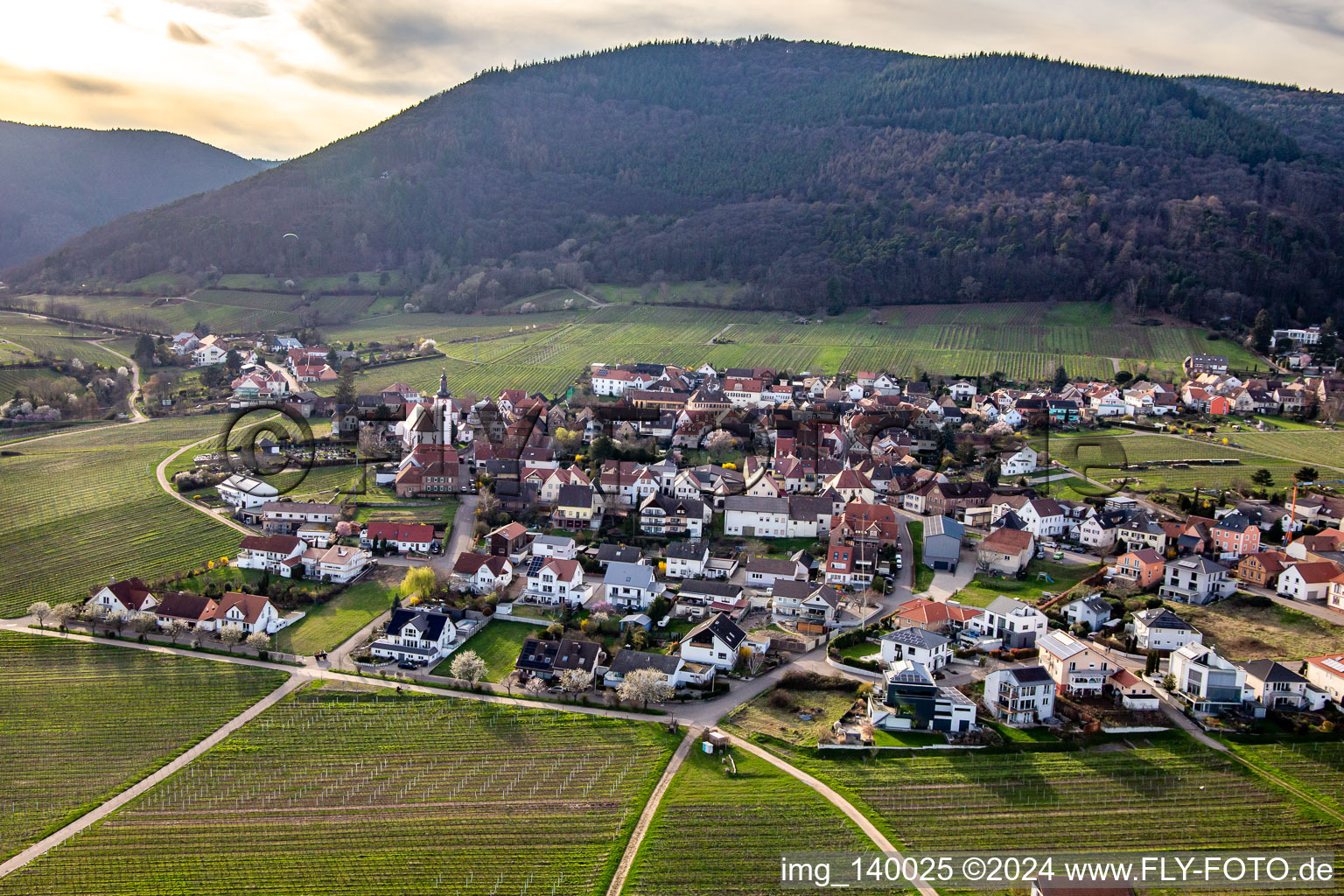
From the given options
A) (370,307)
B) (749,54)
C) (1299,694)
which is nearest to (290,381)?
(370,307)

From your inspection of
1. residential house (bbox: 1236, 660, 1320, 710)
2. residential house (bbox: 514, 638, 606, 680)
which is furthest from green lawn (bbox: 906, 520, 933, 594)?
residential house (bbox: 514, 638, 606, 680)

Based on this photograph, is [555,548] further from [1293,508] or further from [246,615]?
[1293,508]

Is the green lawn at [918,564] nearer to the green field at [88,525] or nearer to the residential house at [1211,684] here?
the residential house at [1211,684]

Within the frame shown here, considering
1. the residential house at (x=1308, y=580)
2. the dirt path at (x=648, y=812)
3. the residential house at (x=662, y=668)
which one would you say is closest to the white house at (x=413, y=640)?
the residential house at (x=662, y=668)

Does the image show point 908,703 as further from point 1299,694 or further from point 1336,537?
point 1336,537

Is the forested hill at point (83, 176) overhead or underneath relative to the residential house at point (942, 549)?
overhead

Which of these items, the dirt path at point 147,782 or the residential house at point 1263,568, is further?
the residential house at point 1263,568
